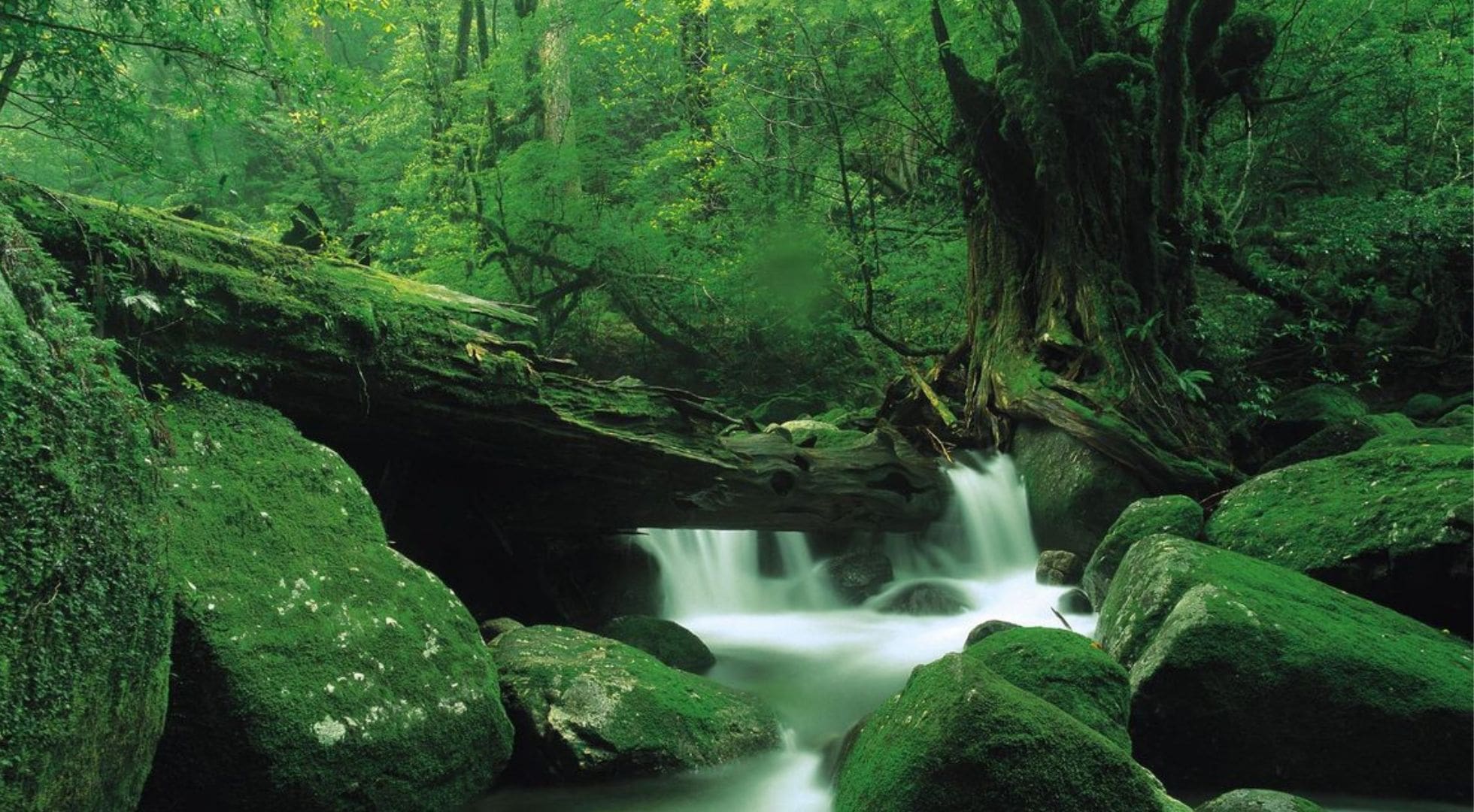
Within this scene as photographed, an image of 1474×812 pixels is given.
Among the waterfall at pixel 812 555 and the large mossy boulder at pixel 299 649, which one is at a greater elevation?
the large mossy boulder at pixel 299 649

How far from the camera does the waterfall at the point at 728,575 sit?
348 inches

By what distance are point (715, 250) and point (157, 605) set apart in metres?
13.3

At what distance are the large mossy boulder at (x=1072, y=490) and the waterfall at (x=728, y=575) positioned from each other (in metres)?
2.30

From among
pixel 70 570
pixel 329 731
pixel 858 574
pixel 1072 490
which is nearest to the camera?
pixel 70 570

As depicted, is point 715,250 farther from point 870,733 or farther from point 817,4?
point 870,733

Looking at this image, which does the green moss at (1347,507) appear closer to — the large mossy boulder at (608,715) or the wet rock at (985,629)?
the wet rock at (985,629)

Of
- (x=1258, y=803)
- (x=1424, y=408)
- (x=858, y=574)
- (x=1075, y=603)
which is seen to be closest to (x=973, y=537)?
(x=858, y=574)

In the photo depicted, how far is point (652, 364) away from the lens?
16.7 meters

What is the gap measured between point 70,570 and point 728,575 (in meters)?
6.86

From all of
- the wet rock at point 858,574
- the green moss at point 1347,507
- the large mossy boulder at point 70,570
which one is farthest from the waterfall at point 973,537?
the large mossy boulder at point 70,570

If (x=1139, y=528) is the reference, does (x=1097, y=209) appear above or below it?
above

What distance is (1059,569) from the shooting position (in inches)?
335

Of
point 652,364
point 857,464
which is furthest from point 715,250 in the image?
point 857,464

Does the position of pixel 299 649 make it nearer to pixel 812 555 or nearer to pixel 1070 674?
pixel 1070 674
